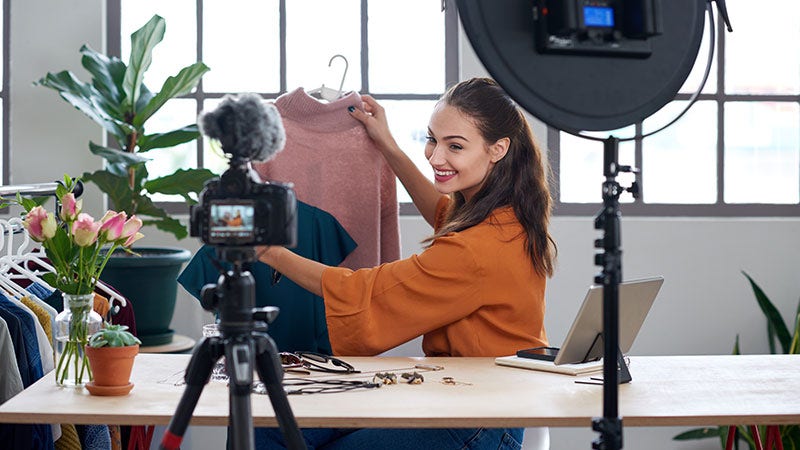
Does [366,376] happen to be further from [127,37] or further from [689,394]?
[127,37]

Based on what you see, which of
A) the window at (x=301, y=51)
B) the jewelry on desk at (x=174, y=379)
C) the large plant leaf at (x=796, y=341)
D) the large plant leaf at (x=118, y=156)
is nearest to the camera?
the jewelry on desk at (x=174, y=379)

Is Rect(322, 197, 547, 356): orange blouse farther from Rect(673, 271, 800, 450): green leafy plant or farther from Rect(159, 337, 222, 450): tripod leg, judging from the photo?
Rect(673, 271, 800, 450): green leafy plant

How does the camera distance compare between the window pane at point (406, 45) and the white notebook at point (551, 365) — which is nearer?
the white notebook at point (551, 365)

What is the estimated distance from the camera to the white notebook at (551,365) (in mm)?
2320

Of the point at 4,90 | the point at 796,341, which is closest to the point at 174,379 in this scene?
the point at 4,90

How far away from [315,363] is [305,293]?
54 cm

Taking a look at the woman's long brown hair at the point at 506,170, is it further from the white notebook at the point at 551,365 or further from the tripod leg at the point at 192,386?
the tripod leg at the point at 192,386

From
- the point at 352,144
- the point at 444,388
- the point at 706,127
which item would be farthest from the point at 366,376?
the point at 706,127

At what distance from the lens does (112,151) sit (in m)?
3.79

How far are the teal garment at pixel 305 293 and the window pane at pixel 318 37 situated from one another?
1643 mm

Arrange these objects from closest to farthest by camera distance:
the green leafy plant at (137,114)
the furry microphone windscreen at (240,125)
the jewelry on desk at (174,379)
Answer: the furry microphone windscreen at (240,125), the jewelry on desk at (174,379), the green leafy plant at (137,114)

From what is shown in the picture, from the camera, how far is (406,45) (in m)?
4.48

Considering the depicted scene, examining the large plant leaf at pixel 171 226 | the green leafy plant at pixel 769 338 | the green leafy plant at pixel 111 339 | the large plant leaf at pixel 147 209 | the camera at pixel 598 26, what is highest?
the camera at pixel 598 26

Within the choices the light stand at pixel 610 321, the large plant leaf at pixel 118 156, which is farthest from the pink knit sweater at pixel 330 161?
the light stand at pixel 610 321
